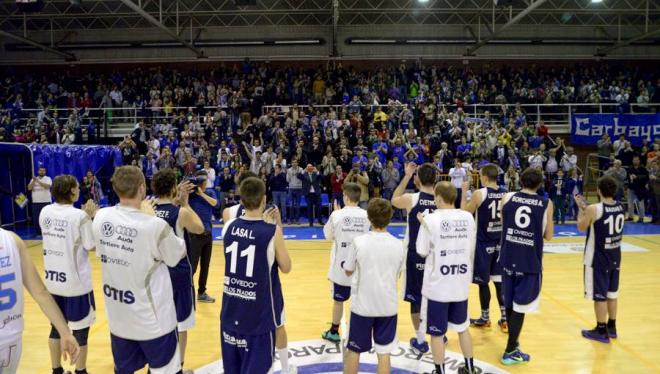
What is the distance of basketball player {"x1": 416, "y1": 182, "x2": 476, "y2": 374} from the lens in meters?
4.62

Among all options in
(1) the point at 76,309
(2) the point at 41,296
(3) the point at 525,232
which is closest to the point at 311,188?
(3) the point at 525,232

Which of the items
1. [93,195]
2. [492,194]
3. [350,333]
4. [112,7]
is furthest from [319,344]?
[112,7]

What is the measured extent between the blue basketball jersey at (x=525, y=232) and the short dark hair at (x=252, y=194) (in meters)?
Result: 3.07

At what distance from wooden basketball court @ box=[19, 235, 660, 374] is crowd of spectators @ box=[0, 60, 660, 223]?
3.47m

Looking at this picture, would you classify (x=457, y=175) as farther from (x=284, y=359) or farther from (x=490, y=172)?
(x=284, y=359)

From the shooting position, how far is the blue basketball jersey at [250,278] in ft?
11.6

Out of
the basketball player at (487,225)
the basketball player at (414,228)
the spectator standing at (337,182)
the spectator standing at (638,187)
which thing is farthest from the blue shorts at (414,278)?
the spectator standing at (638,187)

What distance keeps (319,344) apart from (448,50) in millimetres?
23304

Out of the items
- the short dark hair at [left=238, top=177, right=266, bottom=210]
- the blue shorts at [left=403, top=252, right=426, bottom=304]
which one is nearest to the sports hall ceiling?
the blue shorts at [left=403, top=252, right=426, bottom=304]

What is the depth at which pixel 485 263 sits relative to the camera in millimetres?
6062

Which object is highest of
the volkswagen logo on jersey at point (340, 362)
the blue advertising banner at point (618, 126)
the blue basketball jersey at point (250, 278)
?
the blue advertising banner at point (618, 126)

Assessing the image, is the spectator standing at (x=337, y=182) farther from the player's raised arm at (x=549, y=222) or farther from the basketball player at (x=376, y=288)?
the basketball player at (x=376, y=288)

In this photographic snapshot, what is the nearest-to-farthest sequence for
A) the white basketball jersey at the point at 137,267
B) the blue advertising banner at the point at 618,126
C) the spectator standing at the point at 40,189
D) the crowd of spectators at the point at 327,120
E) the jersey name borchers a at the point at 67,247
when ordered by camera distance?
1. the white basketball jersey at the point at 137,267
2. the jersey name borchers a at the point at 67,247
3. the spectator standing at the point at 40,189
4. the crowd of spectators at the point at 327,120
5. the blue advertising banner at the point at 618,126

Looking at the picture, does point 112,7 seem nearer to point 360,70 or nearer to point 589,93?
point 360,70
